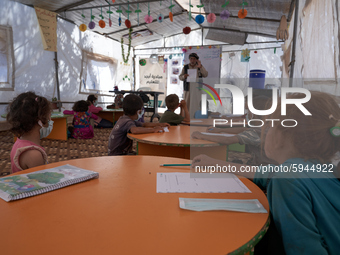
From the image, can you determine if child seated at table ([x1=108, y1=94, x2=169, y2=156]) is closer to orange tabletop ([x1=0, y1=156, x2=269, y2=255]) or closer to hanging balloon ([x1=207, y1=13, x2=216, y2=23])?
orange tabletop ([x1=0, y1=156, x2=269, y2=255])

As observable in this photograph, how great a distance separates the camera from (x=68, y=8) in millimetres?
6316

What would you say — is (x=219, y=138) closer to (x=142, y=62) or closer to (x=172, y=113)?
(x=172, y=113)

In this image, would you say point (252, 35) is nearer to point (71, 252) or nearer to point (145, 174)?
point (145, 174)

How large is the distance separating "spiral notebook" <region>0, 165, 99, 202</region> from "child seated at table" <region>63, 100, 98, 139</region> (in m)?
3.88

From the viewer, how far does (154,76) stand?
10.3m

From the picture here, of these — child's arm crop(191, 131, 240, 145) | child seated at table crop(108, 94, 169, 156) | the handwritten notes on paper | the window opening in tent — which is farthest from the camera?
the window opening in tent

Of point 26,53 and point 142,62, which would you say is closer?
point 26,53

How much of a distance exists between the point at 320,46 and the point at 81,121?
4107 millimetres

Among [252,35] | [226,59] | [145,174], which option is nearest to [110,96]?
[226,59]

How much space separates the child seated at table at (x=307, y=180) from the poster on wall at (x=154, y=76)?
9554mm

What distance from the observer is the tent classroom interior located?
0.61 metres

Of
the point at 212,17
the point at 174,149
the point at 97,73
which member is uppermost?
the point at 212,17

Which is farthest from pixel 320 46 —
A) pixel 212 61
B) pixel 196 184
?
pixel 212 61

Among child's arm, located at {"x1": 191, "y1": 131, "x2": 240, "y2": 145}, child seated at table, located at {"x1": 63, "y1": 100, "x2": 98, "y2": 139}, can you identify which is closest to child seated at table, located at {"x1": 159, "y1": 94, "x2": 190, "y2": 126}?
child's arm, located at {"x1": 191, "y1": 131, "x2": 240, "y2": 145}
